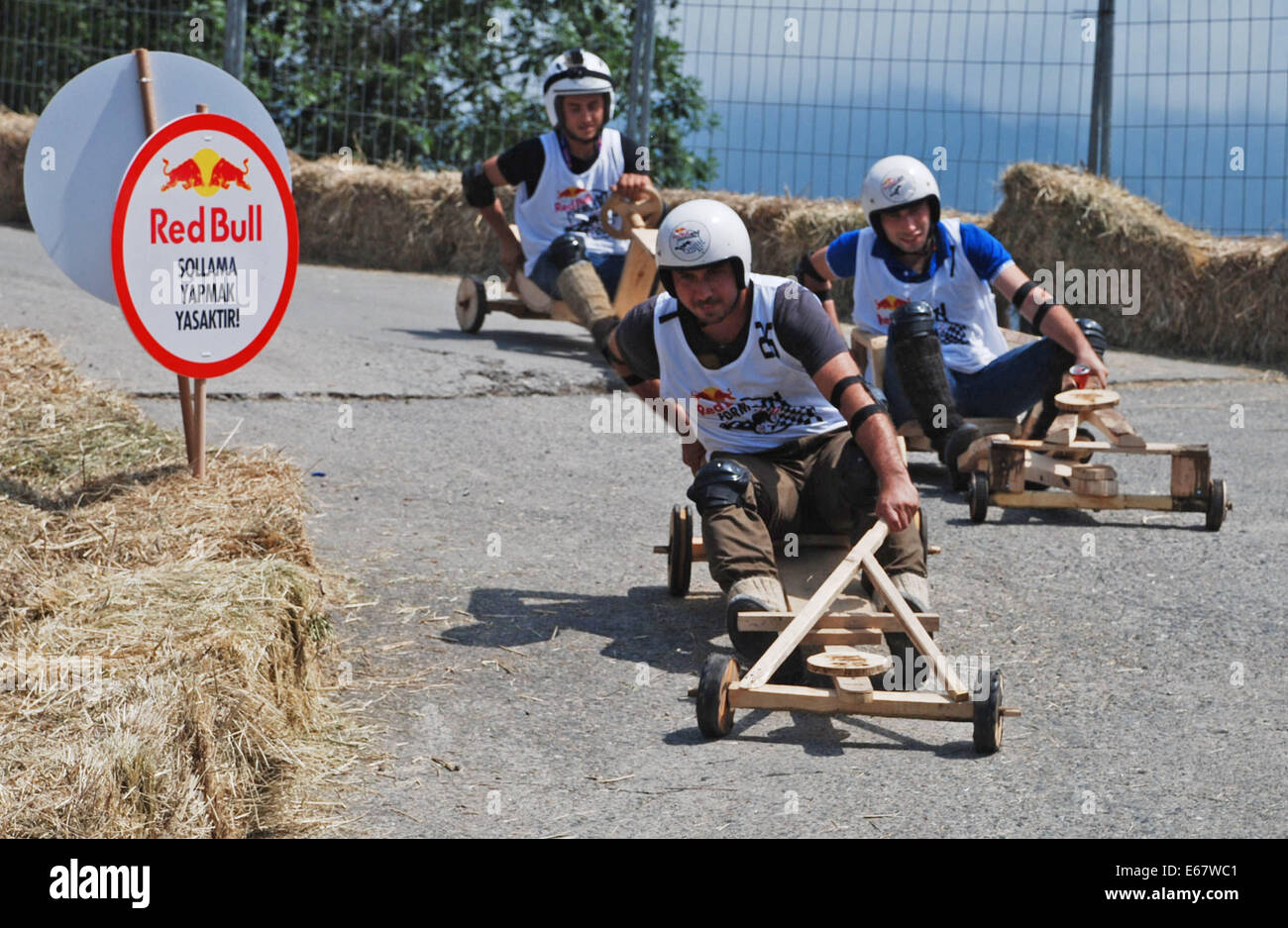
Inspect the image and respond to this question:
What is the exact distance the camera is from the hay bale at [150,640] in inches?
123

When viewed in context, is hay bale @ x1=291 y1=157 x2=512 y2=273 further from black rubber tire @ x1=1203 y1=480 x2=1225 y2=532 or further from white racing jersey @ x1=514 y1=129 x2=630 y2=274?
black rubber tire @ x1=1203 y1=480 x2=1225 y2=532

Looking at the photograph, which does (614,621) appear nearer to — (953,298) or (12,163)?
(953,298)

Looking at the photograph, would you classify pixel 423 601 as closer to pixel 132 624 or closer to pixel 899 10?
pixel 132 624

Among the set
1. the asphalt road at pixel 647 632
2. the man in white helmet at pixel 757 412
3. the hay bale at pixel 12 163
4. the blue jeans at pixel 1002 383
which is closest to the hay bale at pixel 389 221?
the hay bale at pixel 12 163

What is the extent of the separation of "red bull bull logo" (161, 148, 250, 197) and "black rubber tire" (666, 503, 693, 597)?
1794 mm

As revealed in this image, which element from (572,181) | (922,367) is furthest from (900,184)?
(572,181)

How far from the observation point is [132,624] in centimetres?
371

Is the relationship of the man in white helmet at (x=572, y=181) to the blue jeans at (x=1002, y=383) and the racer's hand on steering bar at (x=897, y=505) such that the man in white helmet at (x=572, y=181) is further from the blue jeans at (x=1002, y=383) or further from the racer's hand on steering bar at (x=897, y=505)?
the racer's hand on steering bar at (x=897, y=505)

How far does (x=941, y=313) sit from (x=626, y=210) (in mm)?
2684

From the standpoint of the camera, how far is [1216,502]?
634 centimetres

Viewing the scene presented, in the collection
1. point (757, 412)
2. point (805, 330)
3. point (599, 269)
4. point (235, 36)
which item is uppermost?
point (235, 36)

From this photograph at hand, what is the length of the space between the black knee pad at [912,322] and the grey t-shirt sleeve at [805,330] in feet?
6.30

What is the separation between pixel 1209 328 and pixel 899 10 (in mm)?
3229

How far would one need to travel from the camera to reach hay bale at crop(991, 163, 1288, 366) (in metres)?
10.8
